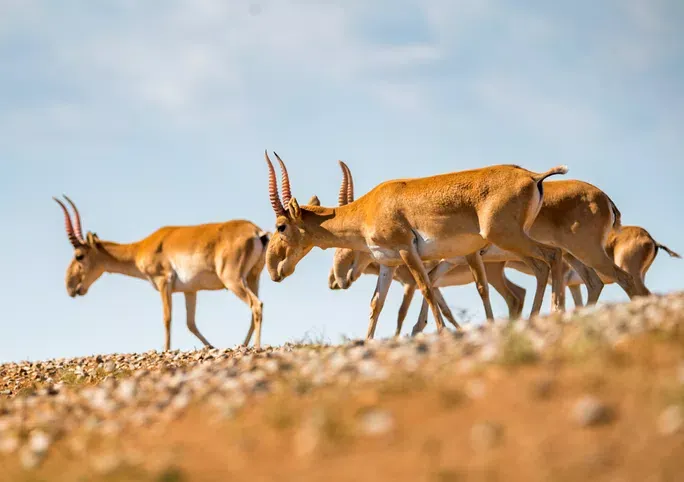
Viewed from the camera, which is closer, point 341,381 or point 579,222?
point 341,381

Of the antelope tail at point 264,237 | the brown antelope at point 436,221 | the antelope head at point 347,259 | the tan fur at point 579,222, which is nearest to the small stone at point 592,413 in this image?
the brown antelope at point 436,221

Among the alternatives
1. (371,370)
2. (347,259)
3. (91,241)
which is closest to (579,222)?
(347,259)

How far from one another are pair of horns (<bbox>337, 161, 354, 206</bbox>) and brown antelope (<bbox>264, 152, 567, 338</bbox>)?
11.3 feet

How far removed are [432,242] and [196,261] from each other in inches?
390

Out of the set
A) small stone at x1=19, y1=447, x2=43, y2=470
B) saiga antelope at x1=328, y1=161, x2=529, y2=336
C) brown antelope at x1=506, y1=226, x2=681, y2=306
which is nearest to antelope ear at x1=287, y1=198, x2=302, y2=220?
saiga antelope at x1=328, y1=161, x2=529, y2=336

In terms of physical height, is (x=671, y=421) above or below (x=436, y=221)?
above

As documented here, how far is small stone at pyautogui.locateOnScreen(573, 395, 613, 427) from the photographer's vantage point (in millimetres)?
6531

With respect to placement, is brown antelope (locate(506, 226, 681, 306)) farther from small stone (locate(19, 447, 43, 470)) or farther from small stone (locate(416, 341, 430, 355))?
small stone (locate(19, 447, 43, 470))

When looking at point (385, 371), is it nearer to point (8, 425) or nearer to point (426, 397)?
point (426, 397)

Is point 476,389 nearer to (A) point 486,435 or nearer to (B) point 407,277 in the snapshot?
(A) point 486,435

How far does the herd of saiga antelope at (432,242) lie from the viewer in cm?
1600

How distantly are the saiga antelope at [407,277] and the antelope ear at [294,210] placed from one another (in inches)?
138

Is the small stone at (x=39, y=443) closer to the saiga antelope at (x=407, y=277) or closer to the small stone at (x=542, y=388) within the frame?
the small stone at (x=542, y=388)

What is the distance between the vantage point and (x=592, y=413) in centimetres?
653
